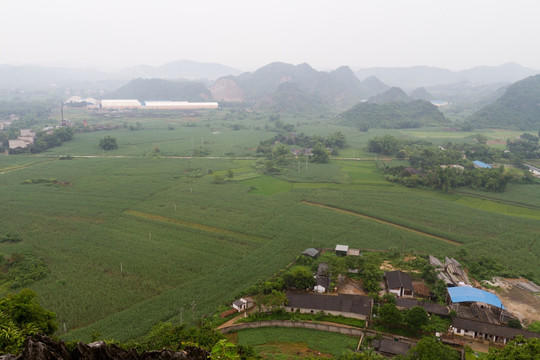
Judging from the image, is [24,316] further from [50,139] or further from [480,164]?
[50,139]

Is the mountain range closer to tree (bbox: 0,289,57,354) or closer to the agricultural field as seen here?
the agricultural field

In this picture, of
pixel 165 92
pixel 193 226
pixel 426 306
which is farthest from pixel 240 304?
pixel 165 92

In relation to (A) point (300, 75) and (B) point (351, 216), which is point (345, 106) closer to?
(A) point (300, 75)

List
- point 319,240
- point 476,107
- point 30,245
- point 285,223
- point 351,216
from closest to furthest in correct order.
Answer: point 30,245
point 319,240
point 285,223
point 351,216
point 476,107

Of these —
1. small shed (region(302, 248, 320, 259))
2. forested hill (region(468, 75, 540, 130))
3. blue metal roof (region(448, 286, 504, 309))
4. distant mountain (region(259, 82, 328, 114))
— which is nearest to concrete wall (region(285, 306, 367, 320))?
blue metal roof (region(448, 286, 504, 309))

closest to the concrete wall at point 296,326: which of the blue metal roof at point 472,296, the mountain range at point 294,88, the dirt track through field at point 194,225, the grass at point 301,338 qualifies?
the grass at point 301,338

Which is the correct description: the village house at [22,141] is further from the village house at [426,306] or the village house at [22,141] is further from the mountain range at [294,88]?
the mountain range at [294,88]

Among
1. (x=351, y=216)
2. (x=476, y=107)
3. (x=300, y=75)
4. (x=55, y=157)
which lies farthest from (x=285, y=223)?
(x=300, y=75)
